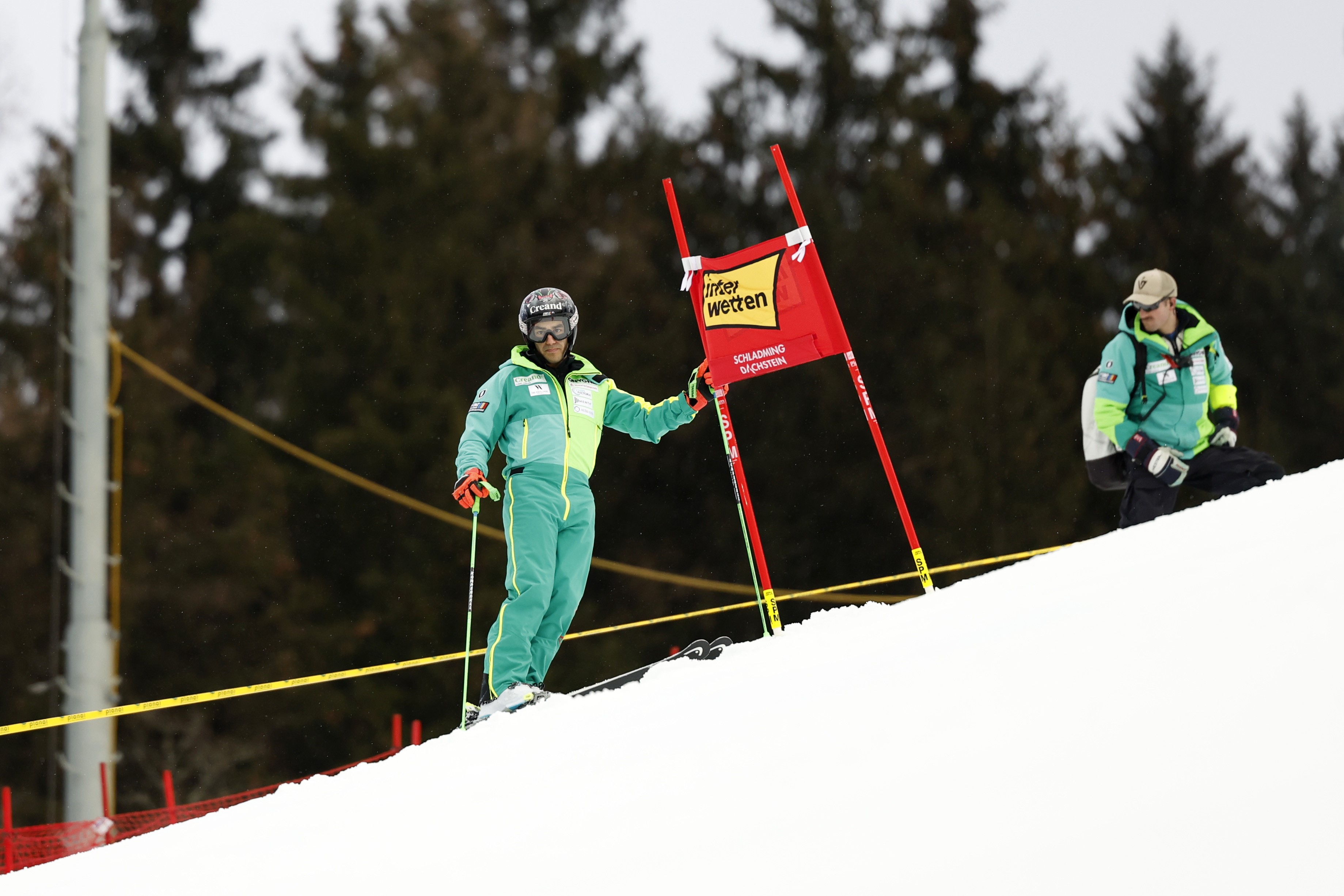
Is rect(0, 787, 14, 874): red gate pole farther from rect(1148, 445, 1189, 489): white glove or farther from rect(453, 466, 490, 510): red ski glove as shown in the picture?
rect(1148, 445, 1189, 489): white glove

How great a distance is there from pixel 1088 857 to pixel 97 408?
771cm

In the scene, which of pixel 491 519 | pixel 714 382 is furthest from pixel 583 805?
pixel 491 519

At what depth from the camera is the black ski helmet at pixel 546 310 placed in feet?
16.1

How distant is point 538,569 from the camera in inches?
184

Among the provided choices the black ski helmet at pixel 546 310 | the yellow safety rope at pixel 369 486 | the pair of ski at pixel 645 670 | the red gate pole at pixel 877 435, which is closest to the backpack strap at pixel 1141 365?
the red gate pole at pixel 877 435

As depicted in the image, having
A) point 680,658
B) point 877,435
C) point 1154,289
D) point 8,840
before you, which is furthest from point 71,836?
point 1154,289

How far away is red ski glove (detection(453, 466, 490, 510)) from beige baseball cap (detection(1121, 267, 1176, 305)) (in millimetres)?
2872

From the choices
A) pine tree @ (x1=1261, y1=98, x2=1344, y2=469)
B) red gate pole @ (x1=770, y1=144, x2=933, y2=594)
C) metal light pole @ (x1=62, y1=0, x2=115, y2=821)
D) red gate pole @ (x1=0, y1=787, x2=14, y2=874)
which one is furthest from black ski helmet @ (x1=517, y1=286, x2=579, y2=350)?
pine tree @ (x1=1261, y1=98, x2=1344, y2=469)

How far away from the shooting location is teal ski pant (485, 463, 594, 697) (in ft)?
15.2

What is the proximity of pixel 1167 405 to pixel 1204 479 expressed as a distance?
0.40 metres

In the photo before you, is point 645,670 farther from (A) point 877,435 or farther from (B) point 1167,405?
(B) point 1167,405

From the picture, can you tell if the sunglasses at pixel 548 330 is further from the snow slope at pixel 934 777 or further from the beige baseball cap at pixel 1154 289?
the beige baseball cap at pixel 1154 289

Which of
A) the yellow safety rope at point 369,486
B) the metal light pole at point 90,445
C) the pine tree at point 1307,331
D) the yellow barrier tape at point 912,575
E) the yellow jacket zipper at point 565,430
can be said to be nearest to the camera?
the yellow jacket zipper at point 565,430

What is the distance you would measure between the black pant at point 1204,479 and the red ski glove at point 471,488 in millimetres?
2798
